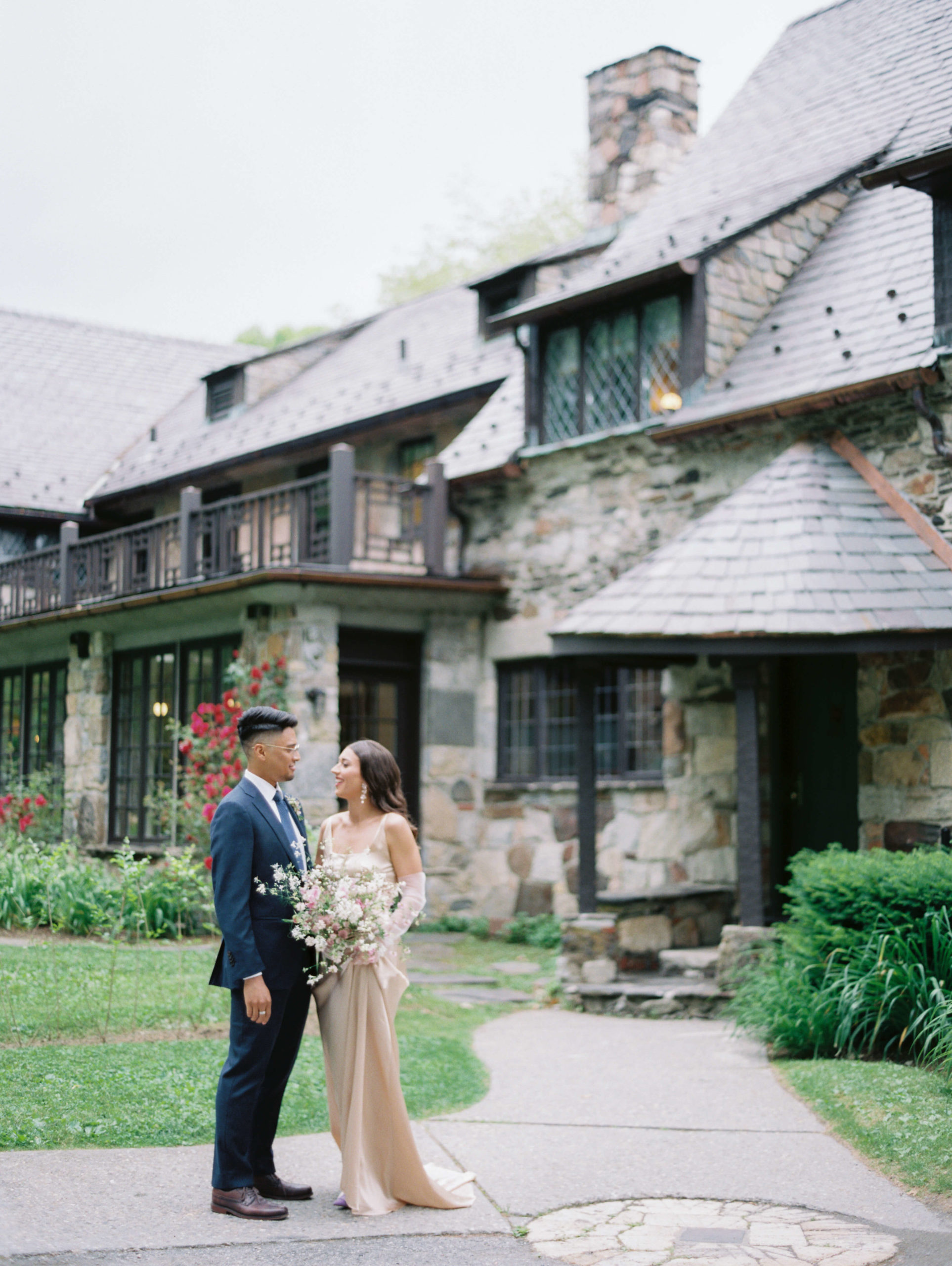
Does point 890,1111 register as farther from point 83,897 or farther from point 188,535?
point 188,535

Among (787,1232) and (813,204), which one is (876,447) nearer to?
(813,204)

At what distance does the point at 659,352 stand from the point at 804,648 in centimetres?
402

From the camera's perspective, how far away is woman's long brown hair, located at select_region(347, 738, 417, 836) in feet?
16.5

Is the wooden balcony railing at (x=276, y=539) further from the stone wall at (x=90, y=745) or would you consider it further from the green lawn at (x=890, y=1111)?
the green lawn at (x=890, y=1111)

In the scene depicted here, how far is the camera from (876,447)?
1020cm

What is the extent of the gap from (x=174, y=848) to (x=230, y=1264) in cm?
941


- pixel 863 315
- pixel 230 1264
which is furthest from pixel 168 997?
pixel 863 315

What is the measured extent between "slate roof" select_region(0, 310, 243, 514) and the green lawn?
15.1 meters

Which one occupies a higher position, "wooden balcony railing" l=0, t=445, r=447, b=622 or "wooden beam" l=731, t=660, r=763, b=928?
"wooden balcony railing" l=0, t=445, r=447, b=622

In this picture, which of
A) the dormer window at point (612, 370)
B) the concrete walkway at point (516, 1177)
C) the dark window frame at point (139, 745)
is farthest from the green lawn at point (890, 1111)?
the dark window frame at point (139, 745)

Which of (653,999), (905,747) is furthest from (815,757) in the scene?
(653,999)

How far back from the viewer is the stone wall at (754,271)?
38.3 feet

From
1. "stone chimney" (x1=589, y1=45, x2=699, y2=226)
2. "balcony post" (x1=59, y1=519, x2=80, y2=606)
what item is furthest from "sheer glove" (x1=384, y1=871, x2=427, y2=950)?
"stone chimney" (x1=589, y1=45, x2=699, y2=226)

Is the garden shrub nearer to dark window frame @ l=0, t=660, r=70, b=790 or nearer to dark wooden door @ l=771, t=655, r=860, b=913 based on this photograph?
dark wooden door @ l=771, t=655, r=860, b=913
